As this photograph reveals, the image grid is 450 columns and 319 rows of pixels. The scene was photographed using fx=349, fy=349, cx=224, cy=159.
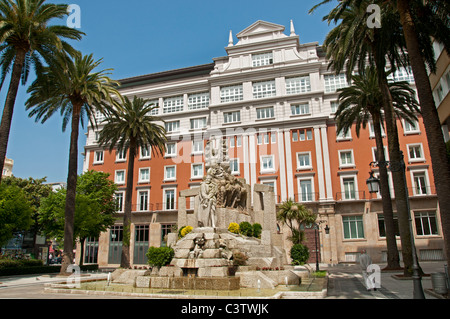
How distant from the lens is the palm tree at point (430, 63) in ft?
42.5

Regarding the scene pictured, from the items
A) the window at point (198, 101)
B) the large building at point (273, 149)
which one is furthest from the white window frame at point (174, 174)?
the window at point (198, 101)

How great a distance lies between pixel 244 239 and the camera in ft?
66.0

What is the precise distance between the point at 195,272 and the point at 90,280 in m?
8.79

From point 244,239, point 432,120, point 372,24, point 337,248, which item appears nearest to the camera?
point 432,120

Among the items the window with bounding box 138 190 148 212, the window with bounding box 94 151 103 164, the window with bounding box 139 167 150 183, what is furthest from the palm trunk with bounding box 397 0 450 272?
the window with bounding box 94 151 103 164

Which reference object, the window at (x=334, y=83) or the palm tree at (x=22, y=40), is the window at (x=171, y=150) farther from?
the palm tree at (x=22, y=40)

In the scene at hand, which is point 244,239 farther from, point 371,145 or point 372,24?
point 371,145

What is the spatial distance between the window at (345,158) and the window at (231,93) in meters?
16.1

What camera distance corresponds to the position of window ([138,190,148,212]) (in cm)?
5141

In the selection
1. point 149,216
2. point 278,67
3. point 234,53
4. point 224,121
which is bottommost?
point 149,216

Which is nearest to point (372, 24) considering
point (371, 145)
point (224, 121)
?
point (371, 145)

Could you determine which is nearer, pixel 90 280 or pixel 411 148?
pixel 90 280
